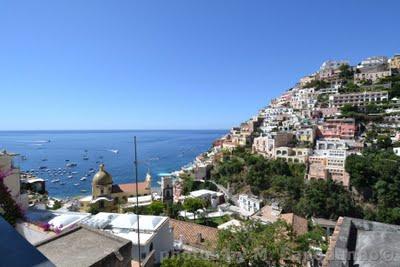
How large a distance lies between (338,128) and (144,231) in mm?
48378

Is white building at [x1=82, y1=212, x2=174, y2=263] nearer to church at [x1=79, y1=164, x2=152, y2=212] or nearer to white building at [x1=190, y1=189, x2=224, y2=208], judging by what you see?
church at [x1=79, y1=164, x2=152, y2=212]

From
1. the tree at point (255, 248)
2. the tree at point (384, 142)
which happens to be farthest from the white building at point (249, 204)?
the tree at point (255, 248)

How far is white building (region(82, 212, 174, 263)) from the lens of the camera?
11344 mm

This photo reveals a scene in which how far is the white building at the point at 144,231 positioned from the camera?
1134 centimetres

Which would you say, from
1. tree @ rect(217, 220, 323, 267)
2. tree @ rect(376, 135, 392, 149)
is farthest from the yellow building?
tree @ rect(217, 220, 323, 267)

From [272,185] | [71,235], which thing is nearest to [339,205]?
[272,185]

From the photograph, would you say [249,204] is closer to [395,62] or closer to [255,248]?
[255,248]

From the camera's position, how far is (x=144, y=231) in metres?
12.3

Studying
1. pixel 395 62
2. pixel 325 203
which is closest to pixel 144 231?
pixel 325 203

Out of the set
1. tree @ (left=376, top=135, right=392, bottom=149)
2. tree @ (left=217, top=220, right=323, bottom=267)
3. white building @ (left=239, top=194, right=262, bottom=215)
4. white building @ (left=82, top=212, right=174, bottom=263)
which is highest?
tree @ (left=376, top=135, right=392, bottom=149)

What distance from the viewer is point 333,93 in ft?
222

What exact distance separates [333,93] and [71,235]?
7122 centimetres

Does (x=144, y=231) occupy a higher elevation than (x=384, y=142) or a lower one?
lower

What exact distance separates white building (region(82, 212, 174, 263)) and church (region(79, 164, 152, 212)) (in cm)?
1492
